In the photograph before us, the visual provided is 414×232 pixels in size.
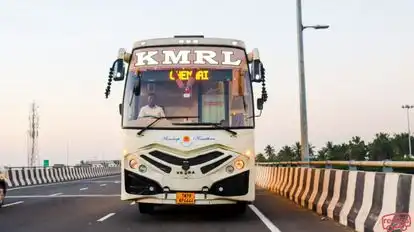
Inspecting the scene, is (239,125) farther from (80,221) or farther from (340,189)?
(80,221)

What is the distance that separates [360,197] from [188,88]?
4029mm

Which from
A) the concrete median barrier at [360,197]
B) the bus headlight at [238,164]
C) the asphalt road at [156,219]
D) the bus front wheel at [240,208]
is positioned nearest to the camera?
the concrete median barrier at [360,197]

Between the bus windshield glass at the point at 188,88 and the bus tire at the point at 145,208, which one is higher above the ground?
the bus windshield glass at the point at 188,88

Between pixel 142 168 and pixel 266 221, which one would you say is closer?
pixel 142 168

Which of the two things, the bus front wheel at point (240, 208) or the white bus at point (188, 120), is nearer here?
the white bus at point (188, 120)

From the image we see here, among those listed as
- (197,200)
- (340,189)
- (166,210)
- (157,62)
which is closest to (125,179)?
(197,200)

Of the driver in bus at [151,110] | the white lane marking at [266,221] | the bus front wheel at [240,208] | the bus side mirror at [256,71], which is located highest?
the bus side mirror at [256,71]

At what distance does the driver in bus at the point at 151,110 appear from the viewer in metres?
12.0

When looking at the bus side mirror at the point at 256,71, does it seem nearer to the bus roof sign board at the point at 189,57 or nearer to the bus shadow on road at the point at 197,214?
the bus roof sign board at the point at 189,57

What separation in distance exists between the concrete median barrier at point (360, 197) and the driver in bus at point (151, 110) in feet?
12.8

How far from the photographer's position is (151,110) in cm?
1202

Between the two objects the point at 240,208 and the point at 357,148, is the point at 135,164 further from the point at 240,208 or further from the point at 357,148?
the point at 357,148

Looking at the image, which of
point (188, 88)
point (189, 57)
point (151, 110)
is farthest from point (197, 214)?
point (189, 57)

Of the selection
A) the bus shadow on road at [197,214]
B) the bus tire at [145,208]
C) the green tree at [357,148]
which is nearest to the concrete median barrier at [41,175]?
the bus shadow on road at [197,214]
